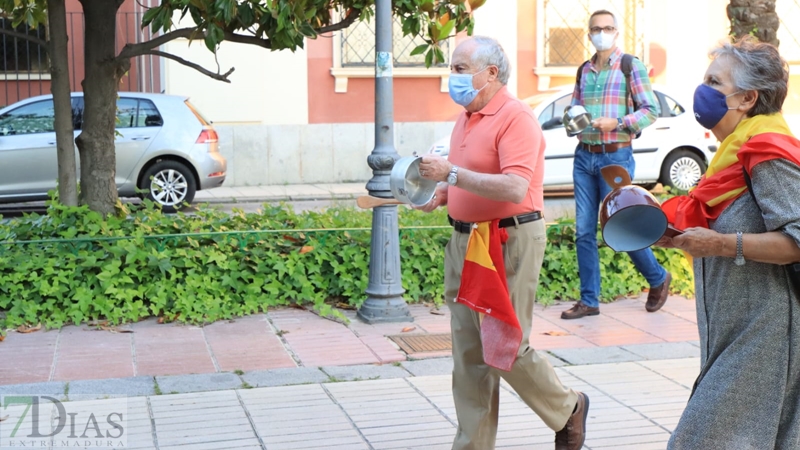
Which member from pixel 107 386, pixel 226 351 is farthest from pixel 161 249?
pixel 107 386

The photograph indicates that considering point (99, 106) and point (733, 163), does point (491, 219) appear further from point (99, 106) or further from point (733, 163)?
point (99, 106)

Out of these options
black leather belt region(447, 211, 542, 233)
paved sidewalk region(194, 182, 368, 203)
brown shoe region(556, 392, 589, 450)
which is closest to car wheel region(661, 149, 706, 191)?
paved sidewalk region(194, 182, 368, 203)

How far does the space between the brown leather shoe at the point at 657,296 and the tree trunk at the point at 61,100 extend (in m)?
4.41

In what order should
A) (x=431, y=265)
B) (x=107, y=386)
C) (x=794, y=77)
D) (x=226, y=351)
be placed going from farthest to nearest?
(x=794, y=77) → (x=431, y=265) → (x=226, y=351) → (x=107, y=386)

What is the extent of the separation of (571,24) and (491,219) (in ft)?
52.4

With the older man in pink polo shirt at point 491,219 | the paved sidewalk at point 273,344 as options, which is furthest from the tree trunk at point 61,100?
the older man in pink polo shirt at point 491,219

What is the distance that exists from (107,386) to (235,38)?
272cm

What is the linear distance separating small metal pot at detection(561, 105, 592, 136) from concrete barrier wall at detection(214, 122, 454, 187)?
11.3m

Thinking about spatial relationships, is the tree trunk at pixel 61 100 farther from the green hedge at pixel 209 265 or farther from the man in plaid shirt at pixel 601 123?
the man in plaid shirt at pixel 601 123

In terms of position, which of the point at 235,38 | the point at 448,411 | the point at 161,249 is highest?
the point at 235,38

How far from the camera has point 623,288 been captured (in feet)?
24.8

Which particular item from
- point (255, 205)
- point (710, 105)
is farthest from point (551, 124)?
point (710, 105)

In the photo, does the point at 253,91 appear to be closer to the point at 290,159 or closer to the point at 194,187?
the point at 290,159

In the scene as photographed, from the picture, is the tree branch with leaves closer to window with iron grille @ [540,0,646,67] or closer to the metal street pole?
the metal street pole
